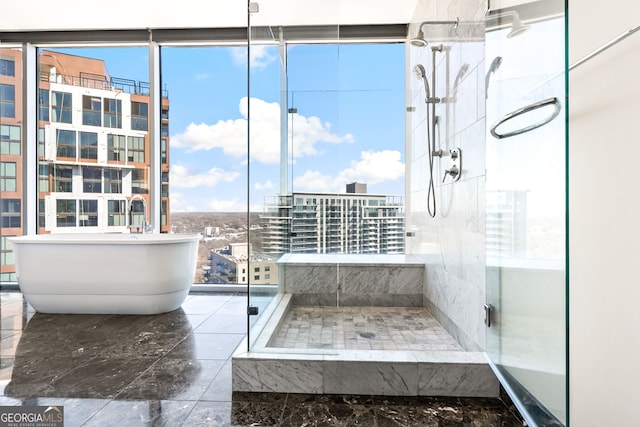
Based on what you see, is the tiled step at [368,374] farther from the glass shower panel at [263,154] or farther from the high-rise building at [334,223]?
the high-rise building at [334,223]

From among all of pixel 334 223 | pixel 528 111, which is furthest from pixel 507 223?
pixel 334 223

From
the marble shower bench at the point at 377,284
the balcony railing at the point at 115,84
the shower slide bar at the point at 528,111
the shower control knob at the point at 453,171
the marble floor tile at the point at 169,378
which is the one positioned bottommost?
the marble floor tile at the point at 169,378

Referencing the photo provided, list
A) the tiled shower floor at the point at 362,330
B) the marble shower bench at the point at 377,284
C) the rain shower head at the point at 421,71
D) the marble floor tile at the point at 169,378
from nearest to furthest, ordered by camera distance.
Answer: the marble floor tile at the point at 169,378, the tiled shower floor at the point at 362,330, the rain shower head at the point at 421,71, the marble shower bench at the point at 377,284

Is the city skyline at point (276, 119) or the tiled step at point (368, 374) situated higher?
the city skyline at point (276, 119)

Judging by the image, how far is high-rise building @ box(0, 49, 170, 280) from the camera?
387 cm

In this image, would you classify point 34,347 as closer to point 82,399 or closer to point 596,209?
point 82,399

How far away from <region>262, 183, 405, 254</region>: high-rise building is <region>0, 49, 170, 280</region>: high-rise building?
2008 mm

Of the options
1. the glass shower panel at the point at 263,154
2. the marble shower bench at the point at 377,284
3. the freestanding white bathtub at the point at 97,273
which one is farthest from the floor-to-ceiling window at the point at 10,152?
the marble shower bench at the point at 377,284

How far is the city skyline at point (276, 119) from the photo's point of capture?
2398 millimetres

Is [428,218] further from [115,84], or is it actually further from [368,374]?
[115,84]

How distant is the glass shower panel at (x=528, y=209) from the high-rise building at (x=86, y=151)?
3396mm

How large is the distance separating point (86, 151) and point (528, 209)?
4.24m

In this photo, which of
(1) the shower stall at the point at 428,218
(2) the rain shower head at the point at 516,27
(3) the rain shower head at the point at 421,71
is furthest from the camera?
(3) the rain shower head at the point at 421,71

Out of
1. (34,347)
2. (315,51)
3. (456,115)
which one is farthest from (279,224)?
(34,347)
